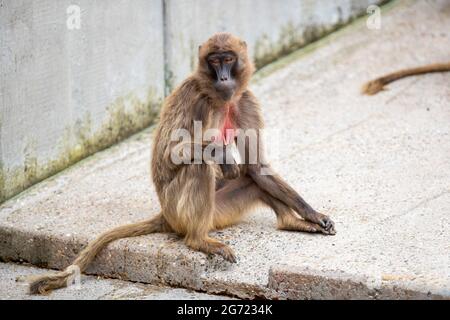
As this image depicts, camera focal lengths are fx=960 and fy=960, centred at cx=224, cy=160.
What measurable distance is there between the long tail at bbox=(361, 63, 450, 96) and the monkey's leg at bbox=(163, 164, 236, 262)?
10.5 ft

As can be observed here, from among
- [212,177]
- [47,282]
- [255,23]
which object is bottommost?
[47,282]

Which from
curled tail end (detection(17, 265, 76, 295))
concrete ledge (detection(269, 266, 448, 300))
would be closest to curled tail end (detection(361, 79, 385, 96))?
concrete ledge (detection(269, 266, 448, 300))

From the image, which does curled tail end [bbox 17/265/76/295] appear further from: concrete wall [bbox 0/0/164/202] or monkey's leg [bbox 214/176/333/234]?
concrete wall [bbox 0/0/164/202]

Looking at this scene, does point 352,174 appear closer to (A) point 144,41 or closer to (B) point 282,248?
(B) point 282,248

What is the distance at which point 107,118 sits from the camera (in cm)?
763

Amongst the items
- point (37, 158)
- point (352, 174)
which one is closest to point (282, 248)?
point (352, 174)

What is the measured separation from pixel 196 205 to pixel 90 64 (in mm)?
2122

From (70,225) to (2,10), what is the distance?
151 centimetres

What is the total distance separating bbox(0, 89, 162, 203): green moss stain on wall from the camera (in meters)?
6.74

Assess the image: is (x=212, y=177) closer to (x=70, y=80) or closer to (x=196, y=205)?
(x=196, y=205)

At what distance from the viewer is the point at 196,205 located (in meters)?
5.66

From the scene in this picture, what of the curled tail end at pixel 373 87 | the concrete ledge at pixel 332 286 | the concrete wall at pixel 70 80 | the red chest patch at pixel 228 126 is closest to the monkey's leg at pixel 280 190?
the red chest patch at pixel 228 126

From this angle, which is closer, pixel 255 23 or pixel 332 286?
pixel 332 286

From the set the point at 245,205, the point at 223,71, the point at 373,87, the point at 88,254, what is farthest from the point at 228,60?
the point at 373,87
